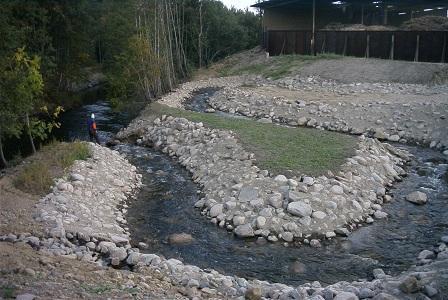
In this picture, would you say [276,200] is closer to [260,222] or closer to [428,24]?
[260,222]

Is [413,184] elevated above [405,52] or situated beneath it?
situated beneath

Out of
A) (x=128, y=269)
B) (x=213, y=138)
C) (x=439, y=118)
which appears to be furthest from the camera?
(x=439, y=118)

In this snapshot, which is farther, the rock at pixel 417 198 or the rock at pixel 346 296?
the rock at pixel 417 198

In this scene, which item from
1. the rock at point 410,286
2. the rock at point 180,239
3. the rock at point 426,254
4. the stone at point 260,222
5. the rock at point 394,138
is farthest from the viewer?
the rock at point 394,138

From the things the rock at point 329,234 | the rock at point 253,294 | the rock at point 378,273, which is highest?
the rock at point 253,294

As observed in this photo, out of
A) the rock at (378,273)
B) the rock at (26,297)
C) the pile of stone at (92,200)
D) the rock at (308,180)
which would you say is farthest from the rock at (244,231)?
the rock at (26,297)

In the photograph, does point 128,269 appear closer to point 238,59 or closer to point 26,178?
point 26,178

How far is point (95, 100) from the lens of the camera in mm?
34500

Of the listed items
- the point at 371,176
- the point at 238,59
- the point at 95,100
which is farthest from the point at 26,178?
the point at 238,59

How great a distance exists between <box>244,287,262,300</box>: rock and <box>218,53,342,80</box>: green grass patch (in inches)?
1089

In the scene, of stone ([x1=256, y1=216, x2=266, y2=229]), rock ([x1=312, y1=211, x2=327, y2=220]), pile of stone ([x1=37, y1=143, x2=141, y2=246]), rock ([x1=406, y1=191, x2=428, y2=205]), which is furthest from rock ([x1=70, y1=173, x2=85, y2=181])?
rock ([x1=406, y1=191, x2=428, y2=205])

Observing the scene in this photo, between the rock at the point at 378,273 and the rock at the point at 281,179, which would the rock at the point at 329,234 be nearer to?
the rock at the point at 378,273

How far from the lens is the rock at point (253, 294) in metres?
7.88

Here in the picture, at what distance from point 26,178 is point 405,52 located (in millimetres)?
27930
